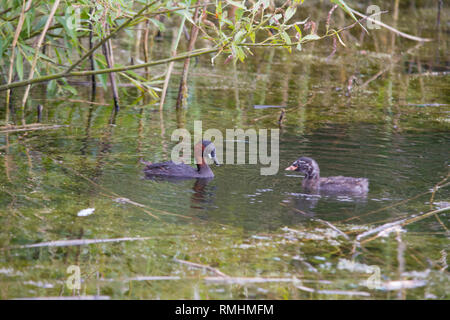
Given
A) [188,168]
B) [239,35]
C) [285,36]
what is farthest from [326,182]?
[239,35]

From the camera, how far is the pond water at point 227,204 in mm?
4953

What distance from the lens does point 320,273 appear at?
5.11 meters

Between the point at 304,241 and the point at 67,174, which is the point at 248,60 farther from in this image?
the point at 304,241

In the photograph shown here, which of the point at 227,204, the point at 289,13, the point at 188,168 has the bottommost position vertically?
the point at 227,204

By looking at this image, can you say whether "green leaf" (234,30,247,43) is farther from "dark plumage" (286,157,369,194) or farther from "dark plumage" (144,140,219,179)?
"dark plumage" (144,140,219,179)

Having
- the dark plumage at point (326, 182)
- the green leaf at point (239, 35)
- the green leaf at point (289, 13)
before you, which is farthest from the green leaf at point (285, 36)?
the dark plumage at point (326, 182)

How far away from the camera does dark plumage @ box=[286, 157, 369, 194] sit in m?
7.36

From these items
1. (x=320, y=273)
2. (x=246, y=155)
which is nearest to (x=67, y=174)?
(x=246, y=155)

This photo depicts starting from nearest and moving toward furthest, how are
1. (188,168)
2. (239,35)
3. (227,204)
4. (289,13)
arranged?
(239,35)
(289,13)
(227,204)
(188,168)

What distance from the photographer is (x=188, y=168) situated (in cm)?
826

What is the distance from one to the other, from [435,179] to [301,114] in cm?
399

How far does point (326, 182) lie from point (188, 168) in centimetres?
164

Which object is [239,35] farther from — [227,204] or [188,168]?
[188,168]

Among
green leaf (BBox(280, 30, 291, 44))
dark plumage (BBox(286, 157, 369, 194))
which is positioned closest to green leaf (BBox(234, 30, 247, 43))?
green leaf (BBox(280, 30, 291, 44))
